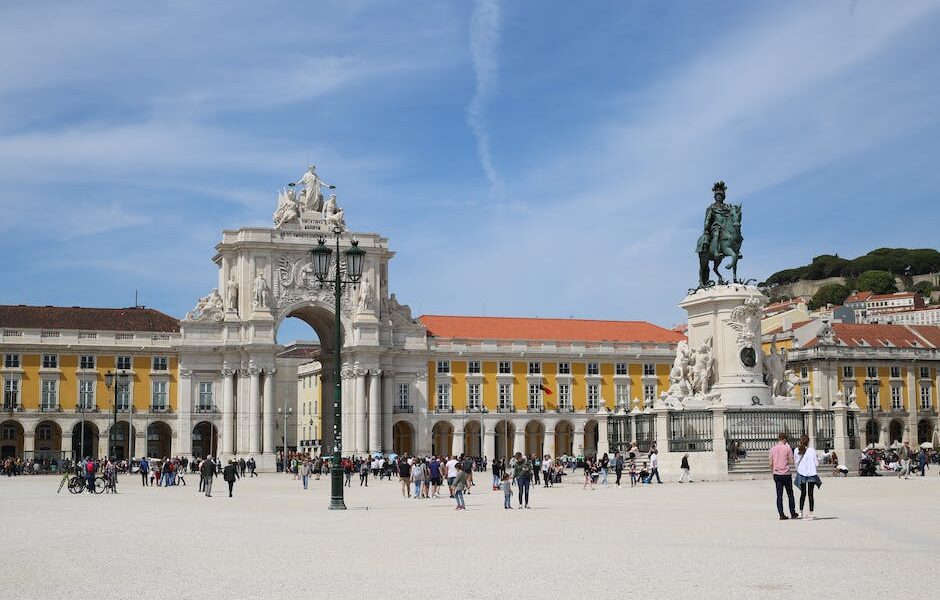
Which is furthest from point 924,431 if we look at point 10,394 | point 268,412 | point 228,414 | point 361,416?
point 10,394

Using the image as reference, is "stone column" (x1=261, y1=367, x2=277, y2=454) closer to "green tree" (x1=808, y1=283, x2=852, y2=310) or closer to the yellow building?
the yellow building

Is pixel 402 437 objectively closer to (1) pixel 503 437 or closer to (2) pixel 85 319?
(1) pixel 503 437

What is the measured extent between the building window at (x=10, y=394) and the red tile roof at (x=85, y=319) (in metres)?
3.98

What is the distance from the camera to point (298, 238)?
83.8m

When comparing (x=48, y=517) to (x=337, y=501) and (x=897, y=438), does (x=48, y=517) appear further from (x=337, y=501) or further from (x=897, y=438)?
(x=897, y=438)

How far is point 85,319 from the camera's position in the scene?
3396 inches

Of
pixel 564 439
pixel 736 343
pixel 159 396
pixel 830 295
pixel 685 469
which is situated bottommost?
pixel 685 469

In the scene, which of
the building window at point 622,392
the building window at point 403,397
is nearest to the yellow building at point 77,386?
the building window at point 403,397

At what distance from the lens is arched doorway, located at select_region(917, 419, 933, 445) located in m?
89.4

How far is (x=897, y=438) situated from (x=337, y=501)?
70079 mm

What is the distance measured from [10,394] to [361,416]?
22005 millimetres

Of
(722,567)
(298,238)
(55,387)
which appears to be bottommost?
(722,567)

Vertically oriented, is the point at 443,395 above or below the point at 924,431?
above

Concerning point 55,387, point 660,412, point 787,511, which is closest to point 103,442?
point 55,387
